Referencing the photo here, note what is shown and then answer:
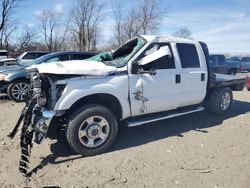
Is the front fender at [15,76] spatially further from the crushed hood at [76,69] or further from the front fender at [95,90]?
the front fender at [95,90]

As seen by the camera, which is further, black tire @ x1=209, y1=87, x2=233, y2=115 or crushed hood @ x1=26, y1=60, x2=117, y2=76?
black tire @ x1=209, y1=87, x2=233, y2=115

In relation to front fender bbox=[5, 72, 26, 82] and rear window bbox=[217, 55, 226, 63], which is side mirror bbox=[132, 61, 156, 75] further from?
rear window bbox=[217, 55, 226, 63]

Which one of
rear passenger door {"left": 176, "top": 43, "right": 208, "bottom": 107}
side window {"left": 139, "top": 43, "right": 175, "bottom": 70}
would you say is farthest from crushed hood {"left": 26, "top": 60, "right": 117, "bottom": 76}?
rear passenger door {"left": 176, "top": 43, "right": 208, "bottom": 107}

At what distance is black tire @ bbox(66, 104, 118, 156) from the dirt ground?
14 cm

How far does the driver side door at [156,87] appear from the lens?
194 inches

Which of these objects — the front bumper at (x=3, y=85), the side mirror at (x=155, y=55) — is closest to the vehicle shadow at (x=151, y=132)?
the side mirror at (x=155, y=55)

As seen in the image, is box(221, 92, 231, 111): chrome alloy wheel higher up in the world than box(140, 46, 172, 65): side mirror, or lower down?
lower down

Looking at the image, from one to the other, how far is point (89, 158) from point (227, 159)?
222 centimetres

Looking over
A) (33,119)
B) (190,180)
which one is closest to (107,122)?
(33,119)

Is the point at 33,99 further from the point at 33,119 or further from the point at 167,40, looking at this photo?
the point at 167,40

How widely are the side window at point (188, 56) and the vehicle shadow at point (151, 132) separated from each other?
1341 millimetres

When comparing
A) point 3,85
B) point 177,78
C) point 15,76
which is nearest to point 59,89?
point 177,78

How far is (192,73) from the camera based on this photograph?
574cm

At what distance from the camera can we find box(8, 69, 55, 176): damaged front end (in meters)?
4.23
